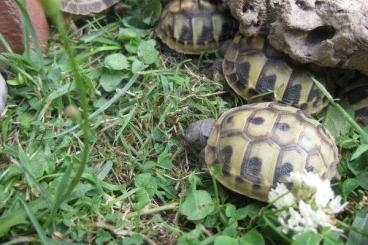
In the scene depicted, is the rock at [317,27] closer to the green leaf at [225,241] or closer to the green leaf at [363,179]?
the green leaf at [363,179]

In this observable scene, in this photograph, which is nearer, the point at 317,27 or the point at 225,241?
the point at 225,241

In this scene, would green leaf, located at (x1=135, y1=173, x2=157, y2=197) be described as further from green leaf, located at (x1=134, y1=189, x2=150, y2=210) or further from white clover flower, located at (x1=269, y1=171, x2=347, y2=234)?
white clover flower, located at (x1=269, y1=171, x2=347, y2=234)

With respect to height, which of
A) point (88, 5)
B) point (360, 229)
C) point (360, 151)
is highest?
point (88, 5)

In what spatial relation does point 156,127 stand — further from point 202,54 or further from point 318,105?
point 318,105

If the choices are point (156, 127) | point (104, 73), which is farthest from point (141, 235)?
point (104, 73)

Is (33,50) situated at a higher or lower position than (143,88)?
higher

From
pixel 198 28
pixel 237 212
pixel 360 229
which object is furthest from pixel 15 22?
pixel 360 229

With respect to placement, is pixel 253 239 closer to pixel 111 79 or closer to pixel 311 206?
pixel 311 206
